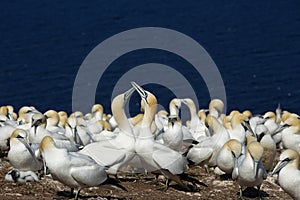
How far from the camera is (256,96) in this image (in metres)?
24.6

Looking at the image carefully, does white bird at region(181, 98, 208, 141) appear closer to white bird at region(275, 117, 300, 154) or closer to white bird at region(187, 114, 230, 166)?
white bird at region(275, 117, 300, 154)

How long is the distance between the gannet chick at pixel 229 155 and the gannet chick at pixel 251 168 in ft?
1.57

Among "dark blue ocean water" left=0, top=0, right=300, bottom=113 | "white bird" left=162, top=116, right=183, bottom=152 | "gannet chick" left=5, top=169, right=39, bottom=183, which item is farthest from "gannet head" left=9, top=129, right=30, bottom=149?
"dark blue ocean water" left=0, top=0, right=300, bottom=113

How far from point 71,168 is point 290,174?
9.35ft

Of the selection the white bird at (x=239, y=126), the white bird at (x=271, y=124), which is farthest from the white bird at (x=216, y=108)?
the white bird at (x=239, y=126)

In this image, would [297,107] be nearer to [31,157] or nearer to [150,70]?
[150,70]

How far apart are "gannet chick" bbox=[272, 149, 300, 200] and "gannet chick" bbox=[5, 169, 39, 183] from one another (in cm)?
334

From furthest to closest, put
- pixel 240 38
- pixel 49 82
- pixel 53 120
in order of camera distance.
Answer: pixel 240 38, pixel 49 82, pixel 53 120

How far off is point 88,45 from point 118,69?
5.05 metres

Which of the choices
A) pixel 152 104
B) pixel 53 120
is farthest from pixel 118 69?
pixel 152 104

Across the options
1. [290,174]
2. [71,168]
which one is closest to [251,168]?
[290,174]

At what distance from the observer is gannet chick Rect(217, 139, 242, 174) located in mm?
10805

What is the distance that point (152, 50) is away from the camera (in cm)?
3086

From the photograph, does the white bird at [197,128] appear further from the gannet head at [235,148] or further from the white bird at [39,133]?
the white bird at [39,133]
